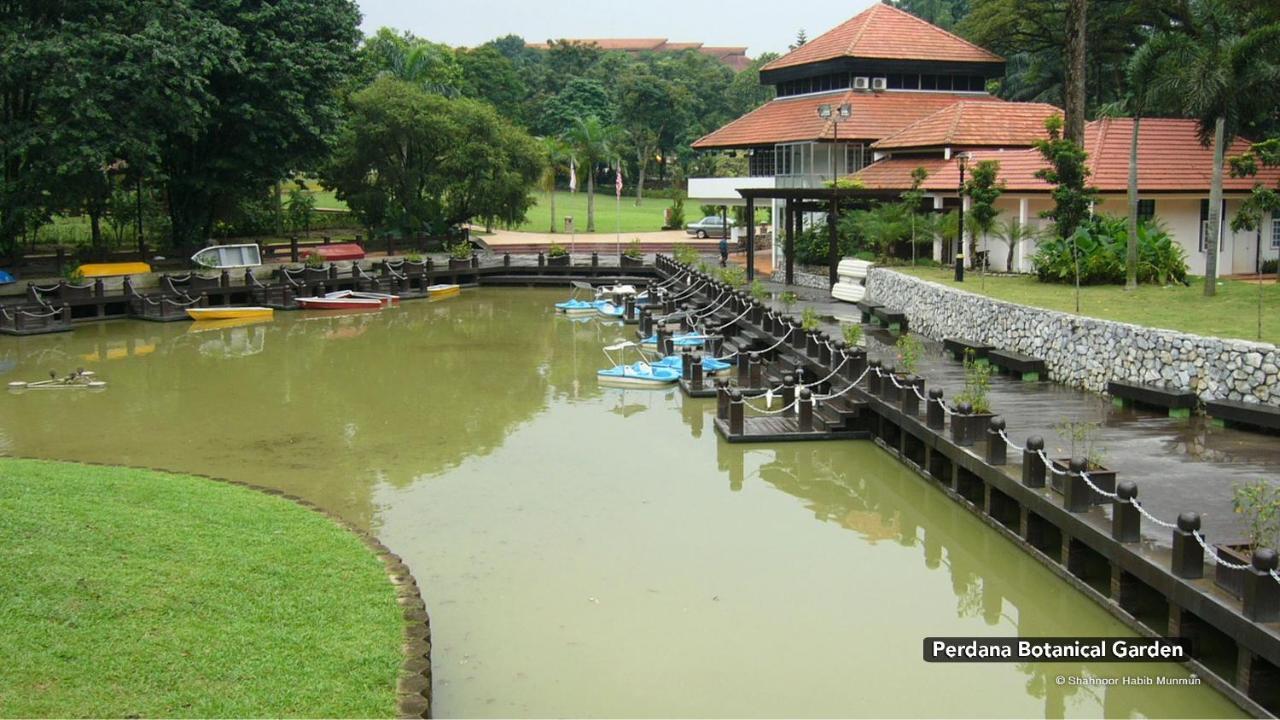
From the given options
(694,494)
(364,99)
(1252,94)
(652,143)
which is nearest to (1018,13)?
(1252,94)

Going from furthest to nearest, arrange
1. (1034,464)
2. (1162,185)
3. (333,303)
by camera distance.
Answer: (333,303) → (1162,185) → (1034,464)

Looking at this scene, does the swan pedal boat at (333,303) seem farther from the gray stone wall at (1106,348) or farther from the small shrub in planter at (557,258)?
the gray stone wall at (1106,348)

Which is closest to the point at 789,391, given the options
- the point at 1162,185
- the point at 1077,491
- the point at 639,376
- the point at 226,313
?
the point at 639,376

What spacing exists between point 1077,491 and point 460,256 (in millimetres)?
38730

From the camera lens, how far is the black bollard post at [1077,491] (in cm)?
1234

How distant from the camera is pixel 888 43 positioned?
48.3m

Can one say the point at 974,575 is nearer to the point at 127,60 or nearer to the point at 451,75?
the point at 127,60

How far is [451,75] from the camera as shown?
261 feet

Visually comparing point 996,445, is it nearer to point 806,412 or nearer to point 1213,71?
point 806,412

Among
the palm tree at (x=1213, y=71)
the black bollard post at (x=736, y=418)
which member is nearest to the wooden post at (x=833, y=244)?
the palm tree at (x=1213, y=71)

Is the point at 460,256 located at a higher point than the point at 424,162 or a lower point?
lower

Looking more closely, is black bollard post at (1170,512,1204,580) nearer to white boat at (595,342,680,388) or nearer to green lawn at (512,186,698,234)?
white boat at (595,342,680,388)

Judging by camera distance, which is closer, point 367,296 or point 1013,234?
point 1013,234

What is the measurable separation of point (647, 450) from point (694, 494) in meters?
2.92
